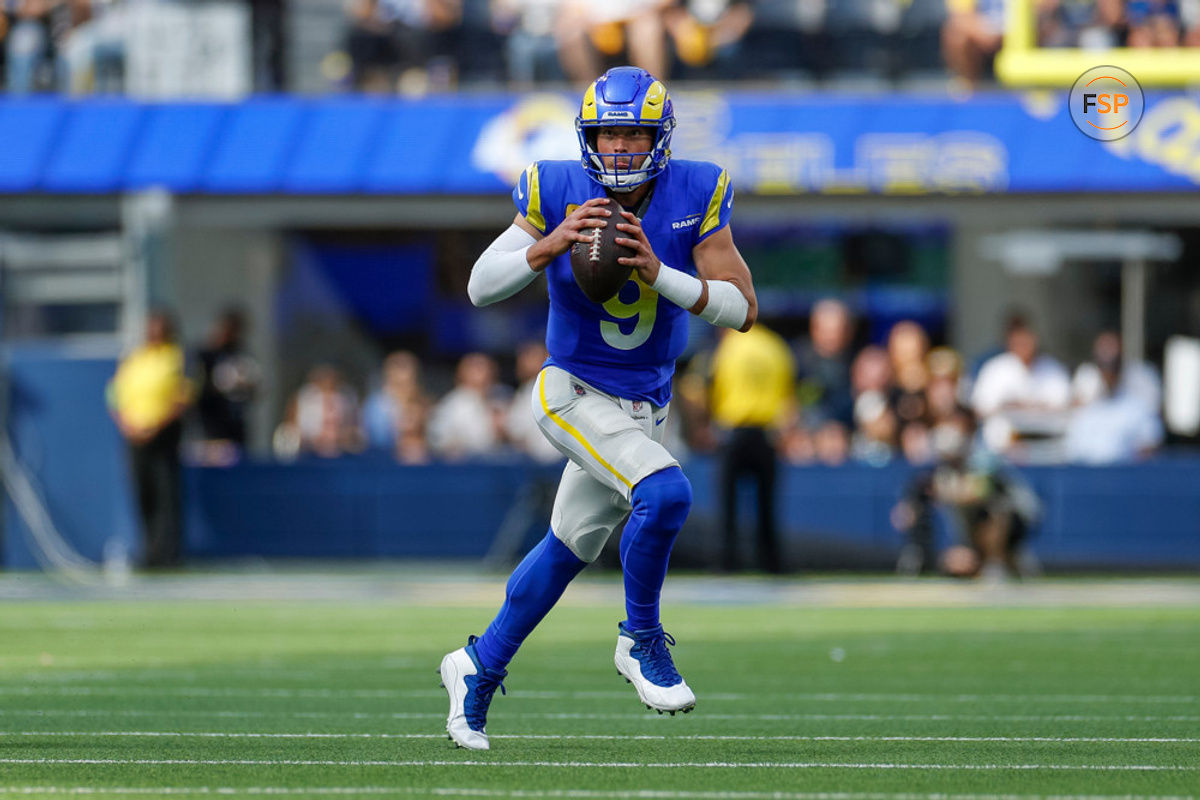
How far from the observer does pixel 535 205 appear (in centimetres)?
618

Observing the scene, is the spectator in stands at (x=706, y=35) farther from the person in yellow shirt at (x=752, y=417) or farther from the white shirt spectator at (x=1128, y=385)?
the white shirt spectator at (x=1128, y=385)

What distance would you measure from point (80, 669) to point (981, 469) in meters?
7.75

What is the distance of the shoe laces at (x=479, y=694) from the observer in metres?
6.12

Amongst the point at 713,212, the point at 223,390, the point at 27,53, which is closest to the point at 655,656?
the point at 713,212

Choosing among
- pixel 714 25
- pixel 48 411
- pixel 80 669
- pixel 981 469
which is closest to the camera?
pixel 80 669

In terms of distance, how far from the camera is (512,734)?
6668mm

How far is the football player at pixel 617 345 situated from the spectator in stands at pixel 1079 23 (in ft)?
34.4

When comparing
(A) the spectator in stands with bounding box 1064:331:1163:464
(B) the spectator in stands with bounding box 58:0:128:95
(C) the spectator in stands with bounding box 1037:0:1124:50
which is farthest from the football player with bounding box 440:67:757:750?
(B) the spectator in stands with bounding box 58:0:128:95

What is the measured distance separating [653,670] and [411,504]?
10.8 metres

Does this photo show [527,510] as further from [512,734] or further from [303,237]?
[512,734]

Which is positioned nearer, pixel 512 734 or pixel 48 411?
pixel 512 734

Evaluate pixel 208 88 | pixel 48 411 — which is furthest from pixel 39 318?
pixel 208 88

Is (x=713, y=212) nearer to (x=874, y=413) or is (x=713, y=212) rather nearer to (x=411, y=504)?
(x=874, y=413)

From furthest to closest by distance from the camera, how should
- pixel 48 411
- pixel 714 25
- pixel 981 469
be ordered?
pixel 714 25
pixel 48 411
pixel 981 469
